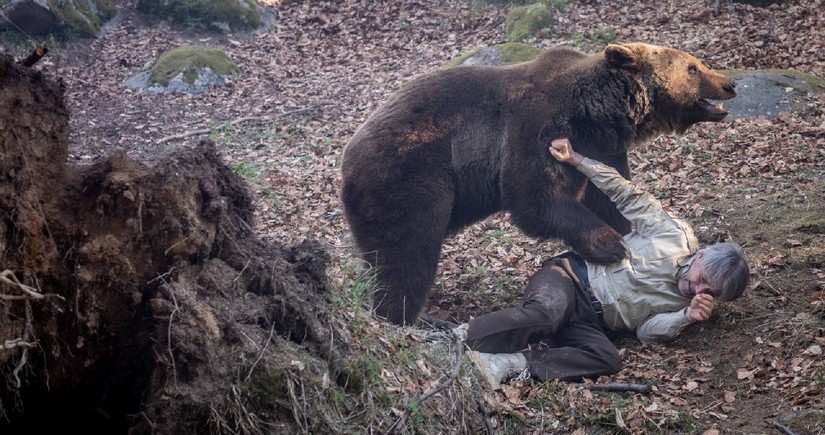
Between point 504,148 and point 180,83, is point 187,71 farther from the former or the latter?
point 504,148

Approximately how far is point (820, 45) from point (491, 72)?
7906 millimetres

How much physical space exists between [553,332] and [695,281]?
1242 mm

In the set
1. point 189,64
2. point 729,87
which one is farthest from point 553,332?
point 189,64

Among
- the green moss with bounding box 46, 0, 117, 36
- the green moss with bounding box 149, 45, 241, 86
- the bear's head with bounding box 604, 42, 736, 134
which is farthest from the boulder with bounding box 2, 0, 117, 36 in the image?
the bear's head with bounding box 604, 42, 736, 134

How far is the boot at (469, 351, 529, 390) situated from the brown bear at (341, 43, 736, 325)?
0.86m

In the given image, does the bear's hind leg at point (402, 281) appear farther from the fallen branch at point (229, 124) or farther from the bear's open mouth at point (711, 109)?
the fallen branch at point (229, 124)

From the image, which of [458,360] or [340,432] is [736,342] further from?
[340,432]

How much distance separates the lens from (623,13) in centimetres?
1452

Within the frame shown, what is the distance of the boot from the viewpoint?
5578 mm

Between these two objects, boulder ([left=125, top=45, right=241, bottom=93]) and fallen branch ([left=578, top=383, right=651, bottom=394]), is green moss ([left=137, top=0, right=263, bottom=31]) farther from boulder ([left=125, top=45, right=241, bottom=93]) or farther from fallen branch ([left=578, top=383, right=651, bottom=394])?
fallen branch ([left=578, top=383, right=651, bottom=394])

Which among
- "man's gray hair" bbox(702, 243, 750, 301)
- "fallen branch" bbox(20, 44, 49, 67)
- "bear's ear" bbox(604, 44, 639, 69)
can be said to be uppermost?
"fallen branch" bbox(20, 44, 49, 67)

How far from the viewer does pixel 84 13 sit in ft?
47.4

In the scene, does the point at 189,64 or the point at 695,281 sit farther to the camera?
the point at 189,64

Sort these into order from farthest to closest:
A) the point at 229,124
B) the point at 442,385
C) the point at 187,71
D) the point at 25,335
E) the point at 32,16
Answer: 1. the point at 32,16
2. the point at 187,71
3. the point at 229,124
4. the point at 442,385
5. the point at 25,335
